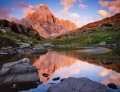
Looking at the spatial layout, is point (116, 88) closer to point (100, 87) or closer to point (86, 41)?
point (100, 87)

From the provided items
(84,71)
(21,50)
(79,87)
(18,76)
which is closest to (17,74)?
(18,76)

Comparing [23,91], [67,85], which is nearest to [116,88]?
[67,85]

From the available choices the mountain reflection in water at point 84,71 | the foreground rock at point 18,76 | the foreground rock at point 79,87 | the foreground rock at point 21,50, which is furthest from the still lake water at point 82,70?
the foreground rock at point 21,50

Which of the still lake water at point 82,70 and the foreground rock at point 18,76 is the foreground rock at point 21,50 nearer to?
the still lake water at point 82,70

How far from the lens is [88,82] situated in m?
20.1

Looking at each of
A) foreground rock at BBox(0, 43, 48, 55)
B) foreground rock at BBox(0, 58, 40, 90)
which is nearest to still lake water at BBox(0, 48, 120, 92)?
foreground rock at BBox(0, 58, 40, 90)

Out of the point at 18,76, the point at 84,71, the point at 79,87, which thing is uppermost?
the point at 79,87

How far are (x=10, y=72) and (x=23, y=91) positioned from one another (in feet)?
16.5

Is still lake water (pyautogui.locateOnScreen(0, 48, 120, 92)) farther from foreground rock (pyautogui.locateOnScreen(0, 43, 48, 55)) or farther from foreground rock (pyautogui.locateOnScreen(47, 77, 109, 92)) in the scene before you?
foreground rock (pyautogui.locateOnScreen(0, 43, 48, 55))

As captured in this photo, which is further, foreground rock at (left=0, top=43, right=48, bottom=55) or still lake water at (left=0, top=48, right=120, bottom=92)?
foreground rock at (left=0, top=43, right=48, bottom=55)

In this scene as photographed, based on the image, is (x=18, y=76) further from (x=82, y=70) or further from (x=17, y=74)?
(x=82, y=70)

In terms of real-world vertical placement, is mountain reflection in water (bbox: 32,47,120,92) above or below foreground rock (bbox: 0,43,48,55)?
below

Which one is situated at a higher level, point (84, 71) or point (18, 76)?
point (18, 76)

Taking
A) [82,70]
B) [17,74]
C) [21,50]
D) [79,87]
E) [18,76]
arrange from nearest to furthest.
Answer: [79,87] → [18,76] → [17,74] → [82,70] → [21,50]
